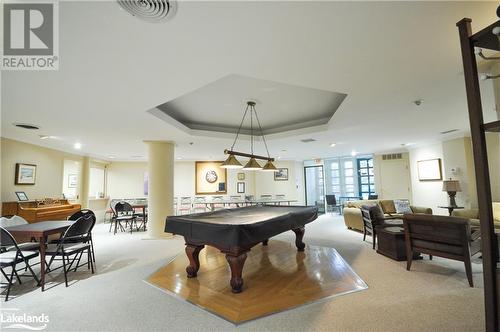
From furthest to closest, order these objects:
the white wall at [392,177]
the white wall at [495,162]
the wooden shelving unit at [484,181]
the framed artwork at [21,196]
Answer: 1. the white wall at [392,177]
2. the framed artwork at [21,196]
3. the white wall at [495,162]
4. the wooden shelving unit at [484,181]

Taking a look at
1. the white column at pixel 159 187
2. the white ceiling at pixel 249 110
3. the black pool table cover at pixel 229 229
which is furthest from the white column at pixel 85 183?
the black pool table cover at pixel 229 229

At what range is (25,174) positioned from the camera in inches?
237

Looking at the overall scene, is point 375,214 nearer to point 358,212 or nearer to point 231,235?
point 358,212

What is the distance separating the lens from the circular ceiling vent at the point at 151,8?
160 centimetres

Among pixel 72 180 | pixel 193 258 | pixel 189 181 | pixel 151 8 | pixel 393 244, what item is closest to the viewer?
pixel 151 8

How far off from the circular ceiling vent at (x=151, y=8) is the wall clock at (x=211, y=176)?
8810 millimetres

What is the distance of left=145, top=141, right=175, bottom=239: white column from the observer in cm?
612

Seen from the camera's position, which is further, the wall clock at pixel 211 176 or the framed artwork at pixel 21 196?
the wall clock at pixel 211 176

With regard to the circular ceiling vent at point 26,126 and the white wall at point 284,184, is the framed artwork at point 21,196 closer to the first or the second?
the circular ceiling vent at point 26,126

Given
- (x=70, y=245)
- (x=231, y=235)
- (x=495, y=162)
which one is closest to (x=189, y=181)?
(x=70, y=245)

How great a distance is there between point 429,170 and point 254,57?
7897 millimetres

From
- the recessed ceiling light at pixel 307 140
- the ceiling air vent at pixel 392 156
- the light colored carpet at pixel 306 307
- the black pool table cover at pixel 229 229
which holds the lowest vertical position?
the light colored carpet at pixel 306 307

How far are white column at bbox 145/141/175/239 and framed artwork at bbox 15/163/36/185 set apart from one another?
3158 millimetres

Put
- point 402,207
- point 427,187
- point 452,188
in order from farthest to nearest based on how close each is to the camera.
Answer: point 427,187, point 402,207, point 452,188
